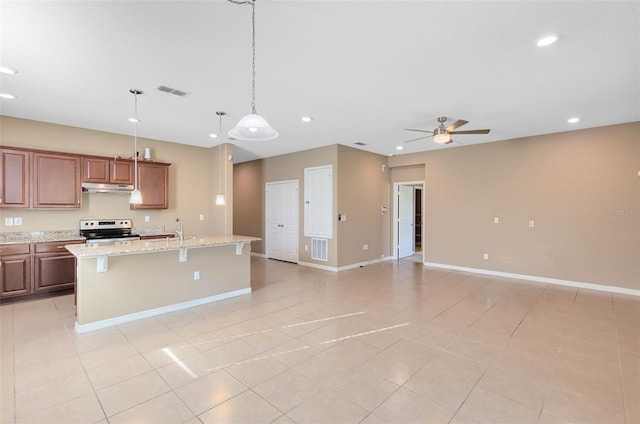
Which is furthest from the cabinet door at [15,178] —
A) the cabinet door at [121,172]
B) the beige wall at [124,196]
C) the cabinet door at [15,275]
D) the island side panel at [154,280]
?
the island side panel at [154,280]

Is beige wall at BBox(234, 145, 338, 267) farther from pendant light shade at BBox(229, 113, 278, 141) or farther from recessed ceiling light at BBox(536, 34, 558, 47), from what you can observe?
recessed ceiling light at BBox(536, 34, 558, 47)

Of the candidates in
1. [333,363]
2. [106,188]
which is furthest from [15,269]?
[333,363]

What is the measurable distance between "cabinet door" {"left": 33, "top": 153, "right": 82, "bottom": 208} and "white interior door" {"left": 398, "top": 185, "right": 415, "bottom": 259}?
684 centimetres

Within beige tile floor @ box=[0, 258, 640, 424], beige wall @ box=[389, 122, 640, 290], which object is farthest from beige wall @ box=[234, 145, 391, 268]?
beige tile floor @ box=[0, 258, 640, 424]

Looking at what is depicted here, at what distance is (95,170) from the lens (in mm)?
5027

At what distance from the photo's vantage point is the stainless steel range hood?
4992 mm

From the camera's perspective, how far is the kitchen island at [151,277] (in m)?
3.32

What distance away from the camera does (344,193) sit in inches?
260

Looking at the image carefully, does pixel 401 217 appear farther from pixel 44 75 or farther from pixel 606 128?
pixel 44 75

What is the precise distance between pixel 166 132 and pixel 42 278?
9.70ft

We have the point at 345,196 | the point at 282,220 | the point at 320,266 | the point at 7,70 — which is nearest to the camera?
the point at 7,70

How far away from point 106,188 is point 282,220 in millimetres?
3793

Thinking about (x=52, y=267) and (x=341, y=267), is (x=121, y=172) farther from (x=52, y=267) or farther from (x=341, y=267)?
(x=341, y=267)

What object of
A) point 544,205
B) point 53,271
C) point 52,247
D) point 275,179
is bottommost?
point 53,271
